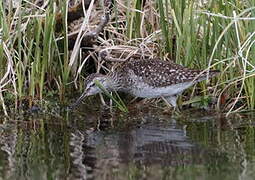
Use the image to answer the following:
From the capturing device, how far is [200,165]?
19.3ft

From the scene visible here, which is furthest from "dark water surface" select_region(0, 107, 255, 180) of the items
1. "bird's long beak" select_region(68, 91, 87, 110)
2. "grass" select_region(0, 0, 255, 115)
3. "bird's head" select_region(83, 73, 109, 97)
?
"grass" select_region(0, 0, 255, 115)

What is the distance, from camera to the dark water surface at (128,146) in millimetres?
5738

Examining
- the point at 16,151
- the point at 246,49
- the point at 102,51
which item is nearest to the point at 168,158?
the point at 16,151

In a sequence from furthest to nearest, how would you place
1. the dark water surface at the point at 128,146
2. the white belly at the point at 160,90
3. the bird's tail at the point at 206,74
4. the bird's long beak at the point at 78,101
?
the bird's long beak at the point at 78,101
the white belly at the point at 160,90
the bird's tail at the point at 206,74
the dark water surface at the point at 128,146

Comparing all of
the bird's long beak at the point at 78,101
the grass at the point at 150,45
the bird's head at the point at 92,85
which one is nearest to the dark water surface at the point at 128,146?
the bird's long beak at the point at 78,101

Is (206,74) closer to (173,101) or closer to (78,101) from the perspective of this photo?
(173,101)

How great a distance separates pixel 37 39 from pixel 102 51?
2.64ft

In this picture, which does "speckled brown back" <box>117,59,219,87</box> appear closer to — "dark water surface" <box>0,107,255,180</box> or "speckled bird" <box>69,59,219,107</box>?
"speckled bird" <box>69,59,219,107</box>

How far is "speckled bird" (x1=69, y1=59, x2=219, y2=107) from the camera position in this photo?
7742 millimetres

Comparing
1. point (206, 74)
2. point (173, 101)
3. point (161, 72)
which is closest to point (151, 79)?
point (161, 72)

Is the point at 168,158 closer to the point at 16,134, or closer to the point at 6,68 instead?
the point at 16,134

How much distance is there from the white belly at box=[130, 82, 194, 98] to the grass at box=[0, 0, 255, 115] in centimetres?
27

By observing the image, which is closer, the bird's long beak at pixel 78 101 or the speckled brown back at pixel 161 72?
the speckled brown back at pixel 161 72

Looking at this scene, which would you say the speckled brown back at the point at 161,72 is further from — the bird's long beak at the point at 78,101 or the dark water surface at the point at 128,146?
the bird's long beak at the point at 78,101
